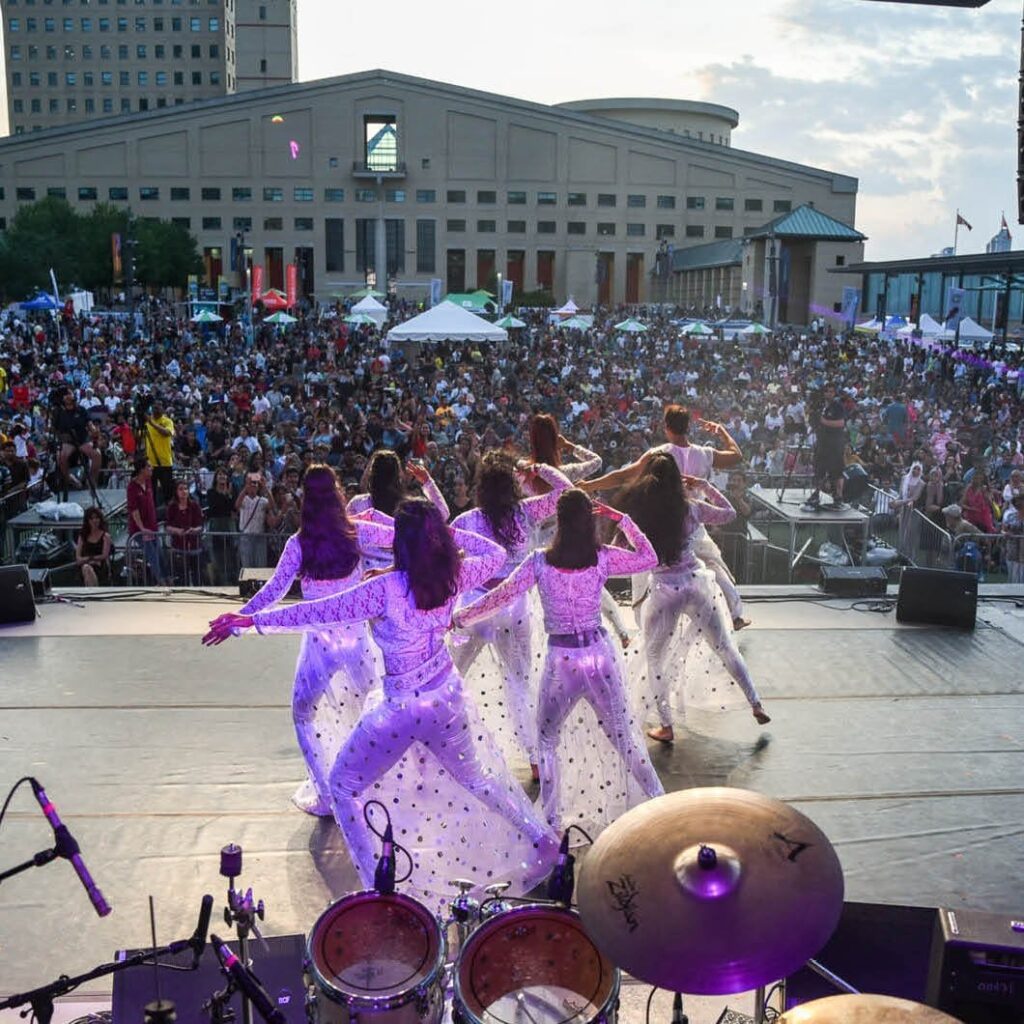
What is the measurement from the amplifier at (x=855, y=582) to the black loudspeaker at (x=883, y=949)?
5.97 meters

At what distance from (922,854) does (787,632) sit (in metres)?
3.41

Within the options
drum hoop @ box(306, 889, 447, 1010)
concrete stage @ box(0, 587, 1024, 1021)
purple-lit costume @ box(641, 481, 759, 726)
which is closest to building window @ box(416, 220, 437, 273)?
concrete stage @ box(0, 587, 1024, 1021)

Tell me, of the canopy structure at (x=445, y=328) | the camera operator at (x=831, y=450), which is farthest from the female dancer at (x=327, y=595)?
the canopy structure at (x=445, y=328)

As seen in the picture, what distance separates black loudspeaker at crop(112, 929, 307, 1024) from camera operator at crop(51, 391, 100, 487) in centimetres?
995

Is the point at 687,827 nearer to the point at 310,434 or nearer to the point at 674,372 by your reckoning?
the point at 310,434

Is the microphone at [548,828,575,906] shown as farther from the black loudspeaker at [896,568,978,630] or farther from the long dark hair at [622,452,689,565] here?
the black loudspeaker at [896,568,978,630]

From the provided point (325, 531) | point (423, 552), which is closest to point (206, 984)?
point (423, 552)

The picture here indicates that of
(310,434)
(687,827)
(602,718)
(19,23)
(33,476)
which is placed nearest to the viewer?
(687,827)

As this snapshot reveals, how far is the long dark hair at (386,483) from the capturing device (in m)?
5.77

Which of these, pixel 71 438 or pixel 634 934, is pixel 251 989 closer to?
pixel 634 934

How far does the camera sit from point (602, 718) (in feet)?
16.3

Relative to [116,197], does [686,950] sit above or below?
below

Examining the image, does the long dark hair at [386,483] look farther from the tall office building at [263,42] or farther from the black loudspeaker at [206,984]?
the tall office building at [263,42]

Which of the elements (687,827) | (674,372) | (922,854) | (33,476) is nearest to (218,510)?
(33,476)
